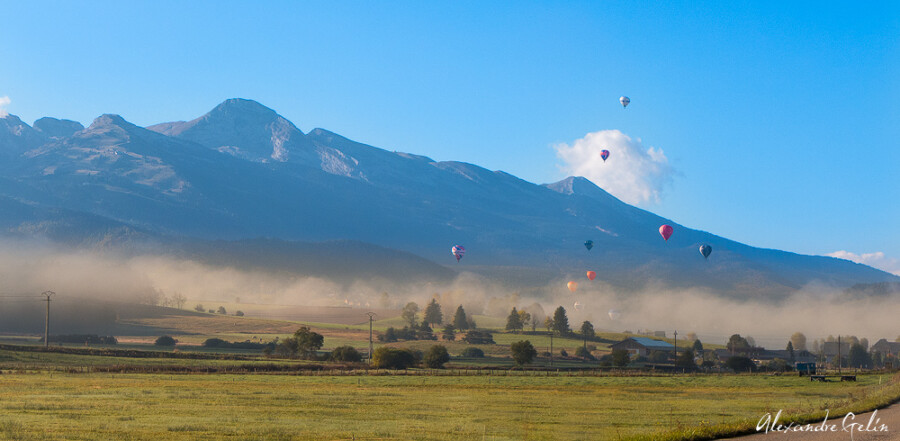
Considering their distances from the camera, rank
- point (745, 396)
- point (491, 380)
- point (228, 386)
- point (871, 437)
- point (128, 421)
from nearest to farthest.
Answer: point (871, 437)
point (128, 421)
point (745, 396)
point (228, 386)
point (491, 380)

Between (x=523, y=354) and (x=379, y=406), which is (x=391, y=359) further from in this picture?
(x=379, y=406)

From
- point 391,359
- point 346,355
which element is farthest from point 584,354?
point 391,359

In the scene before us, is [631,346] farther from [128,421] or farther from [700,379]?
[128,421]

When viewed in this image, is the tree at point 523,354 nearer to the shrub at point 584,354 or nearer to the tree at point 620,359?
the tree at point 620,359

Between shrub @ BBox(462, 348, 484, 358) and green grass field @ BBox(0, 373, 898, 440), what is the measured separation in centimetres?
7292

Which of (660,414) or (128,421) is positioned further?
(660,414)

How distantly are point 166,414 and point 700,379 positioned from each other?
68.2m

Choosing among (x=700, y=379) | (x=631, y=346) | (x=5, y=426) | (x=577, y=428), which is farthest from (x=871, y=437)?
(x=631, y=346)

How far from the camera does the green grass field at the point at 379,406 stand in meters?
48.4

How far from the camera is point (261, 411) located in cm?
6016

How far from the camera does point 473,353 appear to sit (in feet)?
583

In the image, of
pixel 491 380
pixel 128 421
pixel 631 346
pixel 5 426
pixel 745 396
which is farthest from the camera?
pixel 631 346

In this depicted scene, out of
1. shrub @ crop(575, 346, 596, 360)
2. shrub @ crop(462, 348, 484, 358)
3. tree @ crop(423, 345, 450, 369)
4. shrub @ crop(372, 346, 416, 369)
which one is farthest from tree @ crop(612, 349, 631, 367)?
shrub @ crop(372, 346, 416, 369)

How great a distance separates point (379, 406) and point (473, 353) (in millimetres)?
113989
